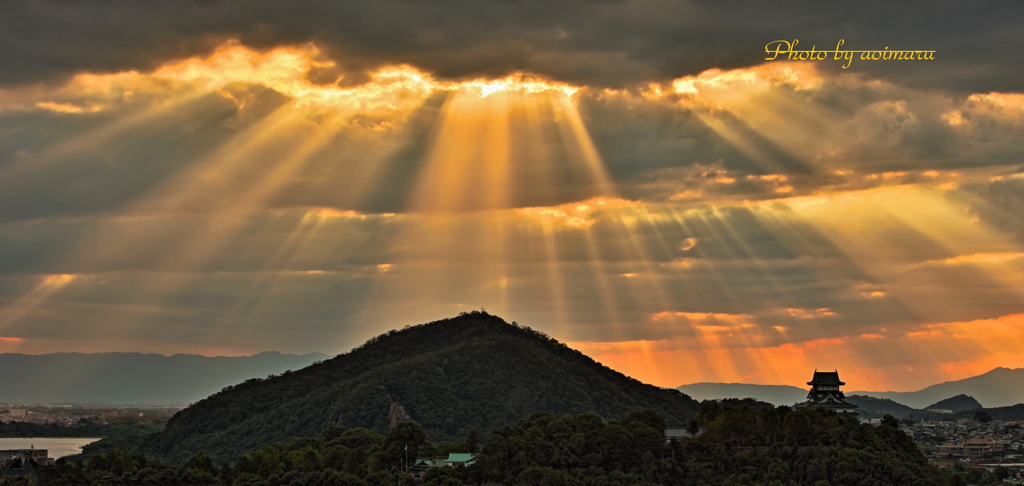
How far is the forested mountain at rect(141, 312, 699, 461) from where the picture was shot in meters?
Answer: 174

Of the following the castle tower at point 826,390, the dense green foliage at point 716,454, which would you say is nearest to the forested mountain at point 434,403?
the castle tower at point 826,390

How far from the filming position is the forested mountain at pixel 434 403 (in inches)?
6865

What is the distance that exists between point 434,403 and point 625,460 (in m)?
71.6

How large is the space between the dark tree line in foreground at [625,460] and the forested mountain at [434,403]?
161 feet

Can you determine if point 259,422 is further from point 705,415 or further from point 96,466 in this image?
point 705,415

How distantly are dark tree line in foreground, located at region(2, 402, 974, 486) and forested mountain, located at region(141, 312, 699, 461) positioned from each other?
161 feet

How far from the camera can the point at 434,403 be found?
180000 mm

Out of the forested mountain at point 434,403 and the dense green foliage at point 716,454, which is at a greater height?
the forested mountain at point 434,403

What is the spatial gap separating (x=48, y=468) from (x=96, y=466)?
7.48m

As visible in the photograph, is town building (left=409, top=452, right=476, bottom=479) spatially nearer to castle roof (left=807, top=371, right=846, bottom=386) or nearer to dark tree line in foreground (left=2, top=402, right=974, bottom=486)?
dark tree line in foreground (left=2, top=402, right=974, bottom=486)

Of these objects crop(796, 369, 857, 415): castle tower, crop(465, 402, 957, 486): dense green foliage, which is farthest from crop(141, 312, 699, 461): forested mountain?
crop(465, 402, 957, 486): dense green foliage

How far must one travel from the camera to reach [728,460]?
11225 cm

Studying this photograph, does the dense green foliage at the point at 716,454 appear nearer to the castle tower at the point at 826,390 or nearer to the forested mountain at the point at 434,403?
the castle tower at the point at 826,390

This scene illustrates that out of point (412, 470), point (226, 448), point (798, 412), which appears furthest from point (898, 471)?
point (226, 448)
